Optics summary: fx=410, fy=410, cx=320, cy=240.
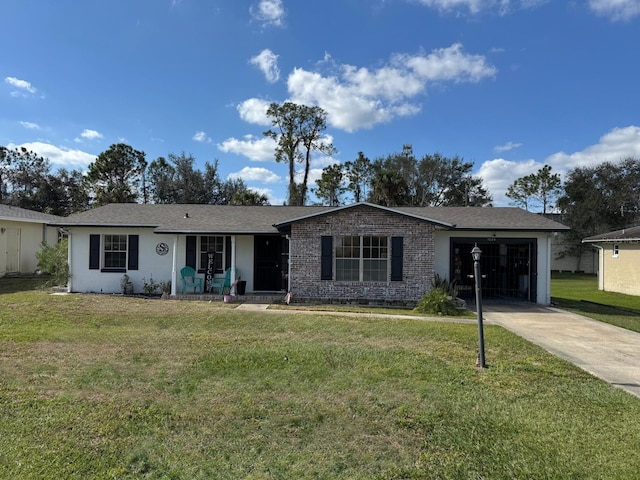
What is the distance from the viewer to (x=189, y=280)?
45.6 feet

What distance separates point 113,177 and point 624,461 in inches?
1680

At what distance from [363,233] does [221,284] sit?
523 centimetres

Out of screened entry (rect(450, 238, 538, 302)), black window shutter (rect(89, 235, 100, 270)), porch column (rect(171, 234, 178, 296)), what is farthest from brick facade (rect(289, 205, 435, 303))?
black window shutter (rect(89, 235, 100, 270))

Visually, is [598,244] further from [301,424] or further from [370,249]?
[301,424]

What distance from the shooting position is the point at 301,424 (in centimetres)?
414

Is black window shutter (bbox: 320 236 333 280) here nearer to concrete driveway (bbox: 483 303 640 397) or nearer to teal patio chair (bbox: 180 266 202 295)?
teal patio chair (bbox: 180 266 202 295)

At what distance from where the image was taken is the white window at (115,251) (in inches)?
569

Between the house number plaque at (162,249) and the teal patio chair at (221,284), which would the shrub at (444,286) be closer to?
the teal patio chair at (221,284)

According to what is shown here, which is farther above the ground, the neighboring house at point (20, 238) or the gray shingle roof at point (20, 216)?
the gray shingle roof at point (20, 216)

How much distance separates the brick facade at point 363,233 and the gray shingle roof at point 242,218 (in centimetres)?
33

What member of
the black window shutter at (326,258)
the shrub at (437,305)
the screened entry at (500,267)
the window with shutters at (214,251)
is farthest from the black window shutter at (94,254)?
the screened entry at (500,267)


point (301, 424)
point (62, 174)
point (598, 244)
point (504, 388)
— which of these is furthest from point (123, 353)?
point (62, 174)

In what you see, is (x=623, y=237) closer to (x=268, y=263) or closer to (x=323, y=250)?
(x=323, y=250)

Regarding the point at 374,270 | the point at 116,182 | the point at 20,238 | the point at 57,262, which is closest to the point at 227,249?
the point at 374,270
